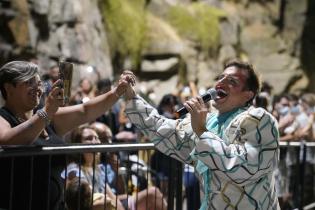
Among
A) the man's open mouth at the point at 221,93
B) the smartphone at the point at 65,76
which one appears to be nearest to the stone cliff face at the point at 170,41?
the smartphone at the point at 65,76

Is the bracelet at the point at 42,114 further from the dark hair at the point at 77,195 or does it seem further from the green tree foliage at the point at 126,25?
the green tree foliage at the point at 126,25

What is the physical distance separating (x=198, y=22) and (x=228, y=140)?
1576 centimetres

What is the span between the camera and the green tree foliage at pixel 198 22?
18688mm

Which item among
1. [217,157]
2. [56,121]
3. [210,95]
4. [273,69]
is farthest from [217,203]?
[273,69]

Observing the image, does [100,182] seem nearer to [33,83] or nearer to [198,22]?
[33,83]

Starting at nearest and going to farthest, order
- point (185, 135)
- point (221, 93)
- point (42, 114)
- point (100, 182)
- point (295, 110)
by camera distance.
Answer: point (42, 114)
point (221, 93)
point (185, 135)
point (100, 182)
point (295, 110)

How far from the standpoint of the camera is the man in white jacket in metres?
3.41

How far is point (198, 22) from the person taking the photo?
1911cm

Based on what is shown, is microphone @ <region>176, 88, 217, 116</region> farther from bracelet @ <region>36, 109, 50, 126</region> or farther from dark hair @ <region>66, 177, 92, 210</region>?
dark hair @ <region>66, 177, 92, 210</region>

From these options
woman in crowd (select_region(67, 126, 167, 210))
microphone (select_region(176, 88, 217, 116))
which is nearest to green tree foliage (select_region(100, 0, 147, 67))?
woman in crowd (select_region(67, 126, 167, 210))

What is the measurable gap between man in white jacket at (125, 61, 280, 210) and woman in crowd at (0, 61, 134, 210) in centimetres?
40

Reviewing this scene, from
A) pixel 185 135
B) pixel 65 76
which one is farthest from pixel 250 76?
pixel 65 76

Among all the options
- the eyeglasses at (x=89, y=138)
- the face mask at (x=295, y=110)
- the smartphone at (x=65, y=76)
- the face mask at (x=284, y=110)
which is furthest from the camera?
the face mask at (x=284, y=110)

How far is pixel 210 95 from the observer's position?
3568 mm
